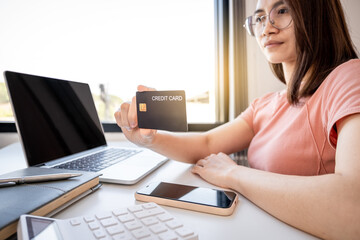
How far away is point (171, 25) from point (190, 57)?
0.29 m

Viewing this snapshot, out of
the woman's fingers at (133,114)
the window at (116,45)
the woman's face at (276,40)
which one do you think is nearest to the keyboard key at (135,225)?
the woman's fingers at (133,114)

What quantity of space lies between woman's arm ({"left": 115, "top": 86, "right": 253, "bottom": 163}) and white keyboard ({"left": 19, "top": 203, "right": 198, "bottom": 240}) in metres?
0.35

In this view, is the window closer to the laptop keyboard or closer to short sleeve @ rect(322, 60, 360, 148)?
the laptop keyboard

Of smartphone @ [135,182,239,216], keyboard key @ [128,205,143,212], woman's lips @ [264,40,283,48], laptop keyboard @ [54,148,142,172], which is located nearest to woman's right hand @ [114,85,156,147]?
laptop keyboard @ [54,148,142,172]

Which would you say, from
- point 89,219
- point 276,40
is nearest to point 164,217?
point 89,219

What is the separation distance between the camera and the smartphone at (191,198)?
411mm

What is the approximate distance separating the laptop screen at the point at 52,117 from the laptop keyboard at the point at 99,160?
5 cm

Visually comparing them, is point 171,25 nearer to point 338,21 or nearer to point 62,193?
point 338,21

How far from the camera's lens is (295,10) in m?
0.62

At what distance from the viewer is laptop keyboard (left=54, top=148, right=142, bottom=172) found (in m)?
0.66

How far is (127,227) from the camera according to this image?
322 millimetres

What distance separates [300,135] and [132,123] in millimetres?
538

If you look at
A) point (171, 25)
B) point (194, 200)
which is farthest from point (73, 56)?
point (194, 200)

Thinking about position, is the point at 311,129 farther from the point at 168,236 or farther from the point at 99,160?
the point at 99,160
